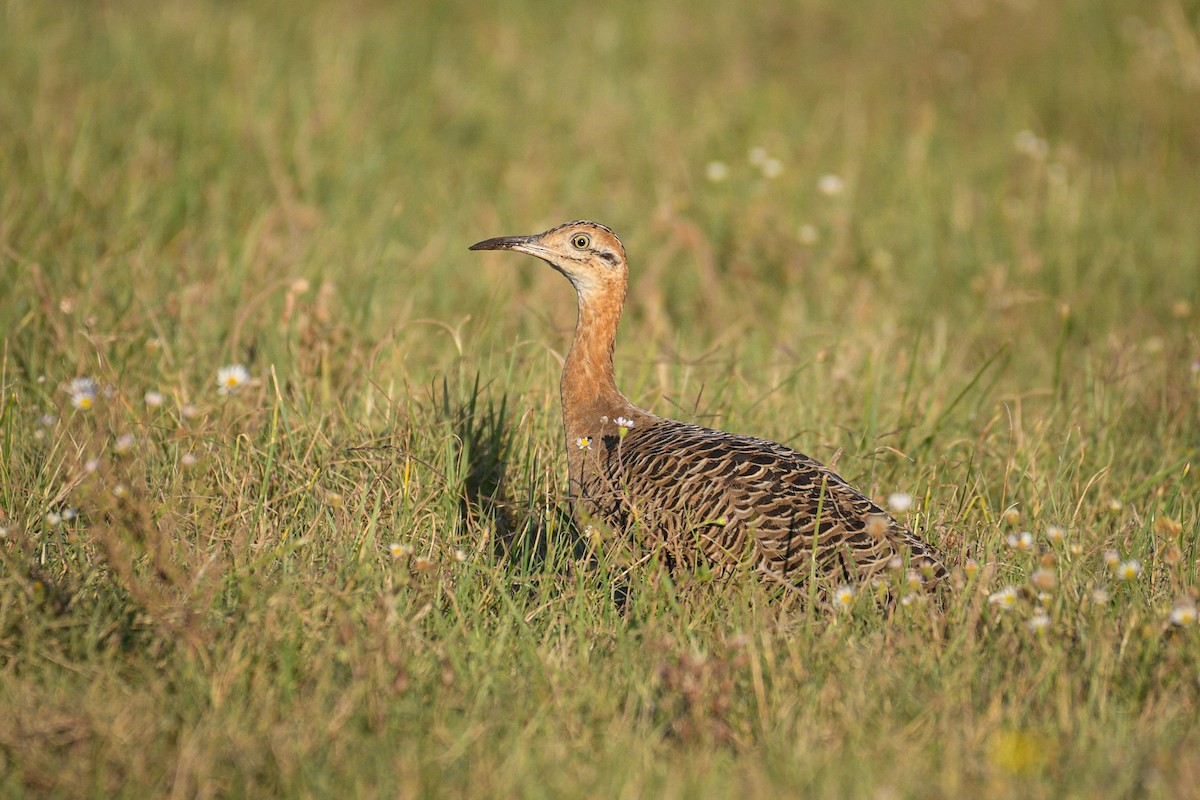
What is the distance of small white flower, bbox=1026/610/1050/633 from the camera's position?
310cm

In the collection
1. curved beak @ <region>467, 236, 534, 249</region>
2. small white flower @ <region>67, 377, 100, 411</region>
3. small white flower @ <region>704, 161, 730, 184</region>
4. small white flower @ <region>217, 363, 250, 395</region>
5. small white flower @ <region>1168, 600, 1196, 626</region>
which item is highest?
curved beak @ <region>467, 236, 534, 249</region>

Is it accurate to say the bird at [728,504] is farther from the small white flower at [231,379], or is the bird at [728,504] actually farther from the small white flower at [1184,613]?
the small white flower at [231,379]

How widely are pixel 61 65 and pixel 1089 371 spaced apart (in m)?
5.95

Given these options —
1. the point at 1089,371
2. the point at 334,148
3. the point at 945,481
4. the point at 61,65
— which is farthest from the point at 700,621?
the point at 61,65

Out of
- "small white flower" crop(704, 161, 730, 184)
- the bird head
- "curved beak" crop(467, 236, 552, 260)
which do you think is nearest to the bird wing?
the bird head

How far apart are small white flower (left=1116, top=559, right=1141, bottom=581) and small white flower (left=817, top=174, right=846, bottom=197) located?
3.76 meters

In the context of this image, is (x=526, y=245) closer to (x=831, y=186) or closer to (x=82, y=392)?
(x=82, y=392)

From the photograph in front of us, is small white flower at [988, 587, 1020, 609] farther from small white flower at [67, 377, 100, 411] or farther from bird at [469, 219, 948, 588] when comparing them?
small white flower at [67, 377, 100, 411]

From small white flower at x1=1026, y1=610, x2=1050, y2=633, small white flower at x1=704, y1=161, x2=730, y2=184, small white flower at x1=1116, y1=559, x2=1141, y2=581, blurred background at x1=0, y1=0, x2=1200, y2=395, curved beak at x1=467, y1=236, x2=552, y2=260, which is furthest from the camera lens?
small white flower at x1=704, y1=161, x2=730, y2=184

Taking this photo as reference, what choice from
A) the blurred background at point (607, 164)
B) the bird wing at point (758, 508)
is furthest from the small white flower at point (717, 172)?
the bird wing at point (758, 508)

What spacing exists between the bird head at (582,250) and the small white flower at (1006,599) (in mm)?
1788

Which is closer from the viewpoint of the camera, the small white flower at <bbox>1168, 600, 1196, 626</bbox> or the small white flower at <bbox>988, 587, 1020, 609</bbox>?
the small white flower at <bbox>1168, 600, 1196, 626</bbox>

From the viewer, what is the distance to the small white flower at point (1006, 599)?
10.7 feet

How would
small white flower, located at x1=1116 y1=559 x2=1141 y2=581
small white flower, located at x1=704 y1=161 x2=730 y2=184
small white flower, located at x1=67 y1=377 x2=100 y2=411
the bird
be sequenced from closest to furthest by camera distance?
small white flower, located at x1=1116 y1=559 x2=1141 y2=581 → the bird → small white flower, located at x1=67 y1=377 x2=100 y2=411 → small white flower, located at x1=704 y1=161 x2=730 y2=184
